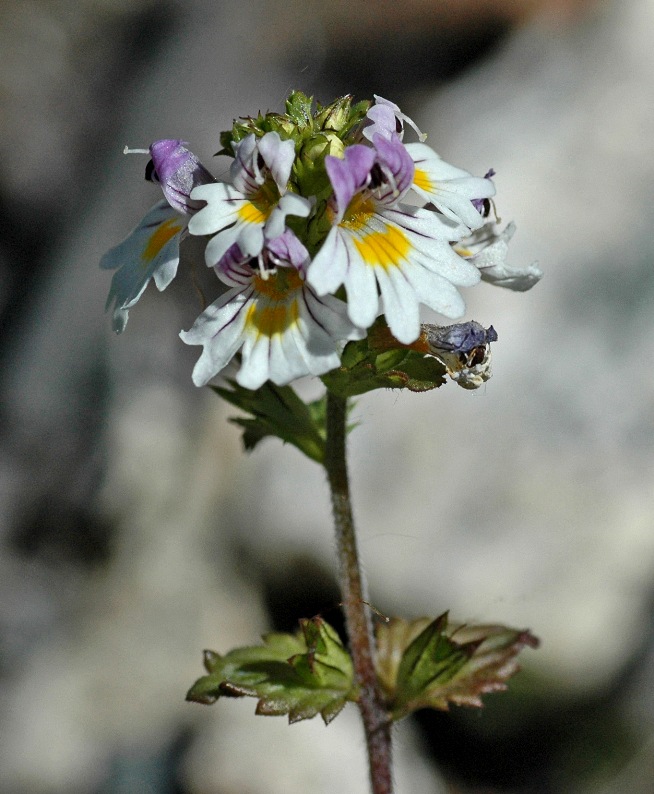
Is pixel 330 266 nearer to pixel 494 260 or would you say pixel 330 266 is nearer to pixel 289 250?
pixel 289 250

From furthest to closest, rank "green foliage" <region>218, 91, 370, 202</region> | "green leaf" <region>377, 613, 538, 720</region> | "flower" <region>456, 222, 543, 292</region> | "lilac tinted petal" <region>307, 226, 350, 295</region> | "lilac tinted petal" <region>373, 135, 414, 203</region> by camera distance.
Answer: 1. "green leaf" <region>377, 613, 538, 720</region>
2. "flower" <region>456, 222, 543, 292</region>
3. "green foliage" <region>218, 91, 370, 202</region>
4. "lilac tinted petal" <region>373, 135, 414, 203</region>
5. "lilac tinted petal" <region>307, 226, 350, 295</region>

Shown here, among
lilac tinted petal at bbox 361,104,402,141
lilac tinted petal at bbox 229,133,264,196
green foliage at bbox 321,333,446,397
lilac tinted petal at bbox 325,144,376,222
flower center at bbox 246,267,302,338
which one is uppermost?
lilac tinted petal at bbox 361,104,402,141

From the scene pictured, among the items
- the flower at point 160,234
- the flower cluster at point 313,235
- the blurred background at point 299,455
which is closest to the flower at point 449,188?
the flower cluster at point 313,235

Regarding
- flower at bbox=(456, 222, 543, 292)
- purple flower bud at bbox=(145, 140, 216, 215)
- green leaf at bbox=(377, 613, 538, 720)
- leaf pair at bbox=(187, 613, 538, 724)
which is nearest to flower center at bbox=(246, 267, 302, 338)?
purple flower bud at bbox=(145, 140, 216, 215)

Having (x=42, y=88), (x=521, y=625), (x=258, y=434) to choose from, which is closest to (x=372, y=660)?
(x=258, y=434)

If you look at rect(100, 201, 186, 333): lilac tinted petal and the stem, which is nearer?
rect(100, 201, 186, 333): lilac tinted petal

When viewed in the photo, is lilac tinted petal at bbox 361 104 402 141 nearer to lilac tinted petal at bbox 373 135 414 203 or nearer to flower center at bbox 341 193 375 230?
lilac tinted petal at bbox 373 135 414 203
